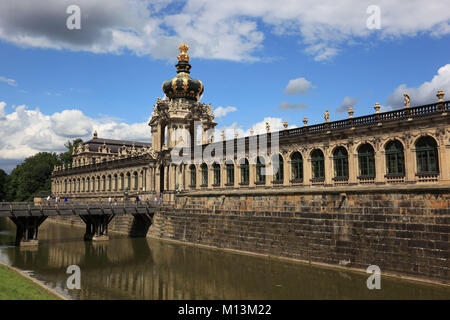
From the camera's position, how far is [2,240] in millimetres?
41250

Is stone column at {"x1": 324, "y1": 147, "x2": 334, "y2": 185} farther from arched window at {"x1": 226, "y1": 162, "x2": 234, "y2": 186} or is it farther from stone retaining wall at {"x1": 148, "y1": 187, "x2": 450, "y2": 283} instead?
arched window at {"x1": 226, "y1": 162, "x2": 234, "y2": 186}

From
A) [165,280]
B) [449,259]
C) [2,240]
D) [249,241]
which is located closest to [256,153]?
[249,241]

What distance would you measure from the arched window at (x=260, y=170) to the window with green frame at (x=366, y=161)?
353 inches

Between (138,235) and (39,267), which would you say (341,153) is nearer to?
(39,267)

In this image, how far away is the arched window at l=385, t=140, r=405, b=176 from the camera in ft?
81.4

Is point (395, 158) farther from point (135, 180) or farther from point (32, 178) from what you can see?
point (32, 178)

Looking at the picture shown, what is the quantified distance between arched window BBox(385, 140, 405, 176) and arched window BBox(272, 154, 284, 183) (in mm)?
9016

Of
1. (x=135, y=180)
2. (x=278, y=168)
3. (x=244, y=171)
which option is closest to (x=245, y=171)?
Result: (x=244, y=171)

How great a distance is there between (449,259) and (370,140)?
8986 mm

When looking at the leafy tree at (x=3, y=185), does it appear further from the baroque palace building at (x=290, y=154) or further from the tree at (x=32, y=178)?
the baroque palace building at (x=290, y=154)

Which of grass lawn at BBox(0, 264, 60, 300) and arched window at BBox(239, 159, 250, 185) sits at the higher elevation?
arched window at BBox(239, 159, 250, 185)

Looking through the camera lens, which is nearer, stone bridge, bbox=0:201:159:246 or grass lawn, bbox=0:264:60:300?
grass lawn, bbox=0:264:60:300

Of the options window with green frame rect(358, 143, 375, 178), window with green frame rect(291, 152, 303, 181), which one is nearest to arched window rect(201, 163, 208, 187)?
window with green frame rect(291, 152, 303, 181)
